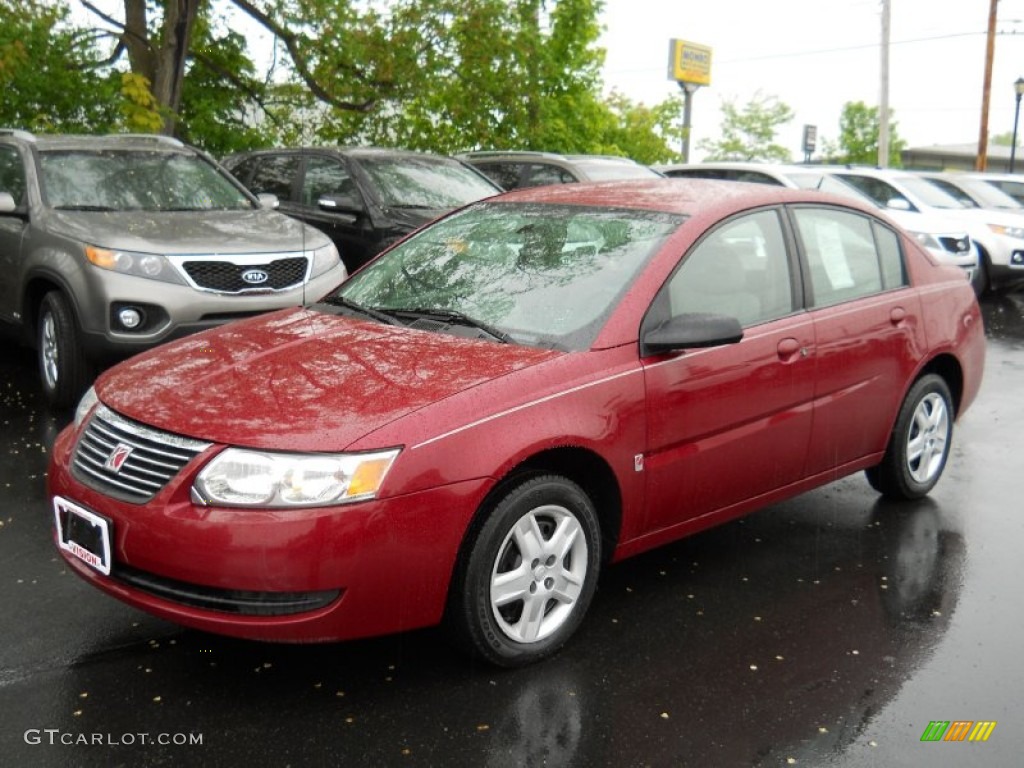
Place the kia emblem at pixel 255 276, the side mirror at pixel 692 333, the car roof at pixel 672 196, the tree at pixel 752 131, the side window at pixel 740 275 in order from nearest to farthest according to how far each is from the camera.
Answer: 1. the side mirror at pixel 692 333
2. the side window at pixel 740 275
3. the car roof at pixel 672 196
4. the kia emblem at pixel 255 276
5. the tree at pixel 752 131

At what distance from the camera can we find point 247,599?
3443mm

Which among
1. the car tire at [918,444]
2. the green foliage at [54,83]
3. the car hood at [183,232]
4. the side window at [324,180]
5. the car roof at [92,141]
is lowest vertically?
the car tire at [918,444]

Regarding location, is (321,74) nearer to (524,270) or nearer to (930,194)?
(930,194)

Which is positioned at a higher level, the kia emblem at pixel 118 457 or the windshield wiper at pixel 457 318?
the windshield wiper at pixel 457 318

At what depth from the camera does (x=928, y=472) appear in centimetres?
590

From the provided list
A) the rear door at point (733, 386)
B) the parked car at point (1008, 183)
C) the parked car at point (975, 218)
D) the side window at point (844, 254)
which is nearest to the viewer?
the rear door at point (733, 386)

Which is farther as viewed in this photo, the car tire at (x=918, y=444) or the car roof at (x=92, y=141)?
the car roof at (x=92, y=141)

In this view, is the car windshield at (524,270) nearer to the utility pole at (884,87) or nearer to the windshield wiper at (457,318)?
the windshield wiper at (457,318)

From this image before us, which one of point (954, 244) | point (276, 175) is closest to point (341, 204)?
point (276, 175)

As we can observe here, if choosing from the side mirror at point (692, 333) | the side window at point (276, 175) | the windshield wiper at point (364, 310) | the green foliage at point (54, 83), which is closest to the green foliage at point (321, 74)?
the green foliage at point (54, 83)

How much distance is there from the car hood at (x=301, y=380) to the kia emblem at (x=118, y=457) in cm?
10

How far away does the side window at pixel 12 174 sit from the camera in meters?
8.16

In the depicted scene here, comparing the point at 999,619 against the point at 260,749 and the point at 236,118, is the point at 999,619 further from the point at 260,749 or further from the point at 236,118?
the point at 236,118

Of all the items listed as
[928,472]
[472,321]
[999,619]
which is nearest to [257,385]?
[472,321]
